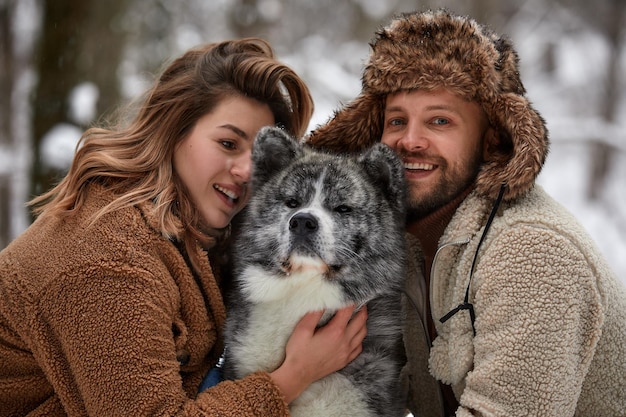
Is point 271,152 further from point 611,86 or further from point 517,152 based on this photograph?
point 611,86

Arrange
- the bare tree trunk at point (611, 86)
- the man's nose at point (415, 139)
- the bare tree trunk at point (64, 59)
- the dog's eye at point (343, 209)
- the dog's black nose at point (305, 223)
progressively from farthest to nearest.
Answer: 1. the bare tree trunk at point (611, 86)
2. the bare tree trunk at point (64, 59)
3. the man's nose at point (415, 139)
4. the dog's eye at point (343, 209)
5. the dog's black nose at point (305, 223)

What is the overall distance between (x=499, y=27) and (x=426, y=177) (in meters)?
11.0

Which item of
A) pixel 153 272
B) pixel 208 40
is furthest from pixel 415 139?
pixel 208 40

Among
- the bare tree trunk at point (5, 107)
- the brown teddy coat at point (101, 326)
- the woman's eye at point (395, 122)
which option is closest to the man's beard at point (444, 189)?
the woman's eye at point (395, 122)

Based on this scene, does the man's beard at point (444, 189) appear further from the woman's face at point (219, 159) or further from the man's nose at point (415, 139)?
the woman's face at point (219, 159)

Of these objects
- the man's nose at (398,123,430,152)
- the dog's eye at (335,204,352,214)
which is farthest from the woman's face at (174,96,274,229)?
the man's nose at (398,123,430,152)

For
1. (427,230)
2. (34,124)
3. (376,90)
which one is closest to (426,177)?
(427,230)

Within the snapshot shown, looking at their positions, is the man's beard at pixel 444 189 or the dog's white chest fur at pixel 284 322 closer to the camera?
the dog's white chest fur at pixel 284 322

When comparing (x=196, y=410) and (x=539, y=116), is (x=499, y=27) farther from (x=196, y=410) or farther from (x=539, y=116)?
(x=196, y=410)

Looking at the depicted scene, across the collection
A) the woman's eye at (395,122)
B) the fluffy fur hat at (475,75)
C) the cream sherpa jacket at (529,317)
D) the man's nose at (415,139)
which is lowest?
the cream sherpa jacket at (529,317)

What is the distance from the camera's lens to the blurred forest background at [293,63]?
6.32 m

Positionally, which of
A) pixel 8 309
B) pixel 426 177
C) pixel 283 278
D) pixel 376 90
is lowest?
pixel 8 309

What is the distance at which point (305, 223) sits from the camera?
271cm

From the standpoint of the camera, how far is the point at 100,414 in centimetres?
251
